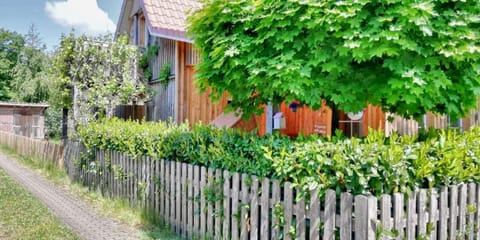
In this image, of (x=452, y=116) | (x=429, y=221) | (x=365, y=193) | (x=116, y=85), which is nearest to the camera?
(x=365, y=193)

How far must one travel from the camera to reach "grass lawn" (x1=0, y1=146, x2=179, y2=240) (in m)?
5.84

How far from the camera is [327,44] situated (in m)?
4.30

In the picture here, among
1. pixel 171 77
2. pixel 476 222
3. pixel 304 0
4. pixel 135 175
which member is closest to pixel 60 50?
pixel 171 77

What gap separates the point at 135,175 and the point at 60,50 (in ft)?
19.2

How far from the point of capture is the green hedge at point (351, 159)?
11.1 ft

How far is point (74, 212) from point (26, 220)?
955 millimetres

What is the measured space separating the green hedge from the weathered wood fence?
0.11 metres

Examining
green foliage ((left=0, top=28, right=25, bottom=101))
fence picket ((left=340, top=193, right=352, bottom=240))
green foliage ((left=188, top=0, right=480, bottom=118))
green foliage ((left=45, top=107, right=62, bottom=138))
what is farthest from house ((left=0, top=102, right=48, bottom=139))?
fence picket ((left=340, top=193, right=352, bottom=240))

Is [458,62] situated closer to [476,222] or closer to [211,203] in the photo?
[476,222]

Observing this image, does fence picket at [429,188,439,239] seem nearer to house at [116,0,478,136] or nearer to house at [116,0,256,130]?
house at [116,0,478,136]

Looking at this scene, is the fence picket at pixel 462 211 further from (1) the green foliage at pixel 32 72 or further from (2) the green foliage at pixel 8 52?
(2) the green foliage at pixel 8 52

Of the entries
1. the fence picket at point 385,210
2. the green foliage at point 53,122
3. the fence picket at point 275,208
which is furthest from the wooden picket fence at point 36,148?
the green foliage at point 53,122

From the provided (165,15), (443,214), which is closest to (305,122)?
(165,15)

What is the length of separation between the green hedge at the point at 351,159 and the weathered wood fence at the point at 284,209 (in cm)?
11
